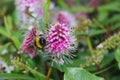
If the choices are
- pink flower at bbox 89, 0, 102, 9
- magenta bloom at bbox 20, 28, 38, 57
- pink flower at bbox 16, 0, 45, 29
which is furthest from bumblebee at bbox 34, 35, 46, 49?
pink flower at bbox 89, 0, 102, 9

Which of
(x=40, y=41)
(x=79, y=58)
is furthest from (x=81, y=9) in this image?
(x=40, y=41)

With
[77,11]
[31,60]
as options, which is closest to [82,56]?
[31,60]

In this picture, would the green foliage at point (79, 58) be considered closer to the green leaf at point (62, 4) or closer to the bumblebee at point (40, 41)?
the bumblebee at point (40, 41)

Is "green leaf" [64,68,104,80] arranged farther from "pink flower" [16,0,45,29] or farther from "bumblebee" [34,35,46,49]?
"pink flower" [16,0,45,29]

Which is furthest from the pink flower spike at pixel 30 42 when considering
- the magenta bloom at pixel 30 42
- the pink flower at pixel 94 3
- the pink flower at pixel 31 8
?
the pink flower at pixel 94 3

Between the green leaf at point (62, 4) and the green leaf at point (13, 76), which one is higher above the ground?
the green leaf at point (62, 4)

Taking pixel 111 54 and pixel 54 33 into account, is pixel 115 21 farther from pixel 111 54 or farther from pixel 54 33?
pixel 54 33

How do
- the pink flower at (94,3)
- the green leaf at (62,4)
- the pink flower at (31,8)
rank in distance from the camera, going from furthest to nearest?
the green leaf at (62,4) < the pink flower at (94,3) < the pink flower at (31,8)

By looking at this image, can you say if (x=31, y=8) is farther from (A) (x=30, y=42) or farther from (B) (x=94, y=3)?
(B) (x=94, y=3)
